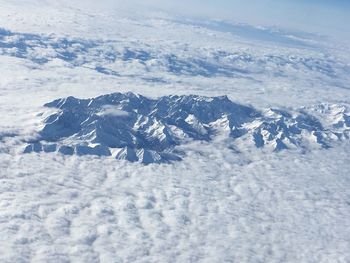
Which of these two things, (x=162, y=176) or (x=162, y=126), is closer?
(x=162, y=176)

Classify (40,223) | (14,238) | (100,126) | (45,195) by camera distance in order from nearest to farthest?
(14,238) → (40,223) → (45,195) → (100,126)

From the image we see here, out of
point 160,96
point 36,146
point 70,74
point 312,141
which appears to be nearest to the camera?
point 36,146

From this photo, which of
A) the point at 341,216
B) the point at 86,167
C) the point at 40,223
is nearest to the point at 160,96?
the point at 86,167

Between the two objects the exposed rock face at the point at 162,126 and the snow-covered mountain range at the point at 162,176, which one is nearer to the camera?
the snow-covered mountain range at the point at 162,176

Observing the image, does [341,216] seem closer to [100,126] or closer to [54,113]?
[100,126]

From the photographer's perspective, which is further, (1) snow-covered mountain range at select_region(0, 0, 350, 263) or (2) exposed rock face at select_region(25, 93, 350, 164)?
(2) exposed rock face at select_region(25, 93, 350, 164)

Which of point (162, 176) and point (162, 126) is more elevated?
point (162, 126)

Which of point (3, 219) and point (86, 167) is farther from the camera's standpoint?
point (86, 167)
